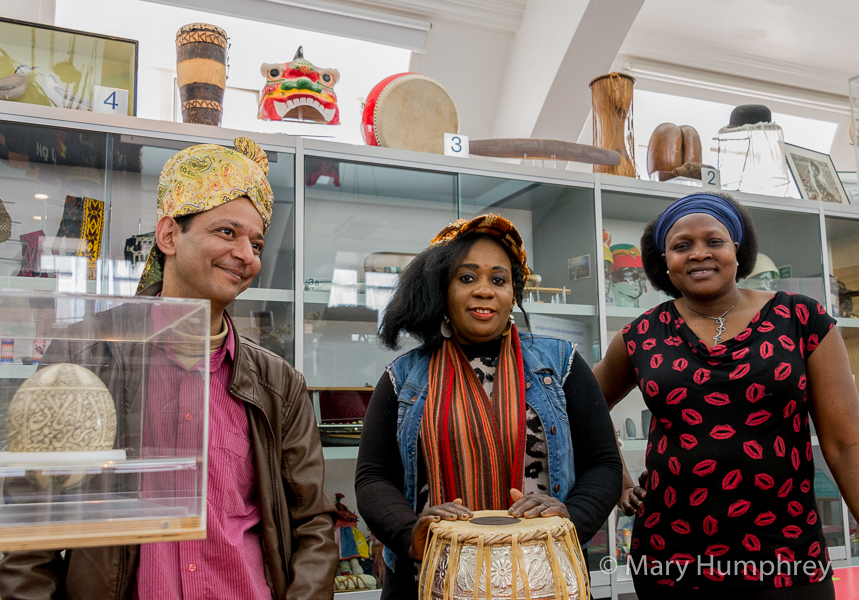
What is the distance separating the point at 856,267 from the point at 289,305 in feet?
9.55

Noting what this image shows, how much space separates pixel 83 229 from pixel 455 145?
1.46 meters

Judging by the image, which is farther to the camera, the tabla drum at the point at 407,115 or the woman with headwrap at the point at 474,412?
the tabla drum at the point at 407,115

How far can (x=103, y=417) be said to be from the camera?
3.09ft

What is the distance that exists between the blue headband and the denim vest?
20.4 inches

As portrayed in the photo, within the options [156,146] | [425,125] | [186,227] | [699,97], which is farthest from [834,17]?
[186,227]

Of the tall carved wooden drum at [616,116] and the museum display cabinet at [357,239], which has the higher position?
the tall carved wooden drum at [616,116]

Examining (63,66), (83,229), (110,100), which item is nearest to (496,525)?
(83,229)

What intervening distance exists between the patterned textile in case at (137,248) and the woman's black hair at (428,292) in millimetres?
1157

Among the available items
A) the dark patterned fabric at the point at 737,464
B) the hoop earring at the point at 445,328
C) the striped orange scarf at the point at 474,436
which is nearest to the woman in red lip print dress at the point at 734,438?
the dark patterned fabric at the point at 737,464

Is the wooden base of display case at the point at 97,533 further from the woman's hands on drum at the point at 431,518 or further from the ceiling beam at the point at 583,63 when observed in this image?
the ceiling beam at the point at 583,63

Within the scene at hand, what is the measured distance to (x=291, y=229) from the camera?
259 cm

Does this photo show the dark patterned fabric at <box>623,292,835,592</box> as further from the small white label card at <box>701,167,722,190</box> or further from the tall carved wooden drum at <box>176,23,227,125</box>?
the tall carved wooden drum at <box>176,23,227,125</box>

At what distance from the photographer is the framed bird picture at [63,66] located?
7.90ft

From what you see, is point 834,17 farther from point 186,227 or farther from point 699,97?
point 186,227
